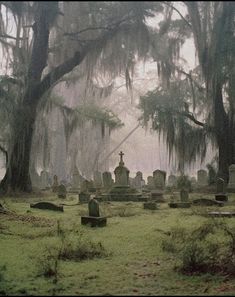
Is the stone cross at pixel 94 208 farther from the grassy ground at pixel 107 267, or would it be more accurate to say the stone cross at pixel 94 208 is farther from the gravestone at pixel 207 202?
the gravestone at pixel 207 202

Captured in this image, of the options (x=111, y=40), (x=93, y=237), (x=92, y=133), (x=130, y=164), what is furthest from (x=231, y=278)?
(x=130, y=164)

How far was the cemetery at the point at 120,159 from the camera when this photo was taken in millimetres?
5418

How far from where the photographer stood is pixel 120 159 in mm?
20891

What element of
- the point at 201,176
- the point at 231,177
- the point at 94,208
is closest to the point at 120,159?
the point at 231,177

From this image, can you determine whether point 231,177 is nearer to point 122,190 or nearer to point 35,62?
point 122,190

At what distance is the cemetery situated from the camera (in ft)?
17.8

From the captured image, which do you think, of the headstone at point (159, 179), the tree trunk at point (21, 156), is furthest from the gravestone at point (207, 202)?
the headstone at point (159, 179)

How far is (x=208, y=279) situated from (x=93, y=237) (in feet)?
10.3

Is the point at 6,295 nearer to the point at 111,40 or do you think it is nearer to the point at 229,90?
the point at 111,40

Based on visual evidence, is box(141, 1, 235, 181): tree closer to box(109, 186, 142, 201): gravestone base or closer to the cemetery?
the cemetery

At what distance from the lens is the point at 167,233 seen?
8.09 m

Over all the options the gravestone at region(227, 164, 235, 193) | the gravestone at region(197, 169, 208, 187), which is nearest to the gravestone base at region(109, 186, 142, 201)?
the gravestone at region(227, 164, 235, 193)

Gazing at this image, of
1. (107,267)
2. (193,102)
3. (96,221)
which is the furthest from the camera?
(193,102)

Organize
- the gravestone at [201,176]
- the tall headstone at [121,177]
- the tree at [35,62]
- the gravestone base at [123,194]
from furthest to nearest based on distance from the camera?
the gravestone at [201,176]
the tall headstone at [121,177]
the tree at [35,62]
the gravestone base at [123,194]
